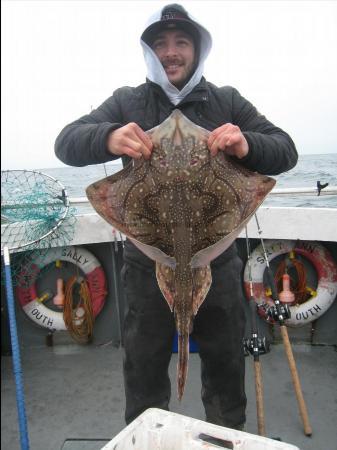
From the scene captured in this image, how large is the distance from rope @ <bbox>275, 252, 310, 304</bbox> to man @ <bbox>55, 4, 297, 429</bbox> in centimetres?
221

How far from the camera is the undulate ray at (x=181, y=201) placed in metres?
1.85

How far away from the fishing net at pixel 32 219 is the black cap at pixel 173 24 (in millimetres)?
2475

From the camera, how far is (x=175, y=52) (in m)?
2.48

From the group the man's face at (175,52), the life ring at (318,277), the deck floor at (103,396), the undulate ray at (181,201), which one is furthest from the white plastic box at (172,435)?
the life ring at (318,277)

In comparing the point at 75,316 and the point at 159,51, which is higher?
the point at 159,51

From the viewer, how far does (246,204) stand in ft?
6.24

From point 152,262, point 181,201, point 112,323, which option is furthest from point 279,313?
point 112,323

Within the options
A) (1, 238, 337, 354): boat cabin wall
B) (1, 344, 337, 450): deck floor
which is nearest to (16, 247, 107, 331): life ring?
(1, 238, 337, 354): boat cabin wall

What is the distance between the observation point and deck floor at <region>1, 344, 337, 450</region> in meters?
3.25

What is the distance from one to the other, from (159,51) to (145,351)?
80.5 inches

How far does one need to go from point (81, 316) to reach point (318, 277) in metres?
3.00

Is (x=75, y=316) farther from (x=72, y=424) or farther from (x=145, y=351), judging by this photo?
(x=145, y=351)

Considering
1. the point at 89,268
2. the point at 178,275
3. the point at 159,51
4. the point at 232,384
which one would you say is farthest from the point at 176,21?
the point at 89,268

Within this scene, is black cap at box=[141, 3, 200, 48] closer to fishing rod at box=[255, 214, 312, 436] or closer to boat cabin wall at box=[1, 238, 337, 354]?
fishing rod at box=[255, 214, 312, 436]
